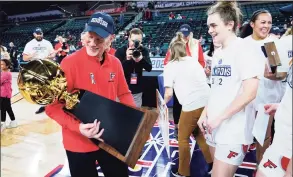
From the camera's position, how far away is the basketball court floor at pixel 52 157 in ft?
8.80

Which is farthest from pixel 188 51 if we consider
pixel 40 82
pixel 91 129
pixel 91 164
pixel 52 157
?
pixel 40 82

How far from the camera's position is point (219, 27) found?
150cm

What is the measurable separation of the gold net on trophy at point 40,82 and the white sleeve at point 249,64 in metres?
0.93

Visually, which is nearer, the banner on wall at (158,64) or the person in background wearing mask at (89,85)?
the person in background wearing mask at (89,85)

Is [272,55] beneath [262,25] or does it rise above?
beneath

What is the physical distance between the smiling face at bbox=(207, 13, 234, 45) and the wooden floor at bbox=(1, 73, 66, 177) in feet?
5.50

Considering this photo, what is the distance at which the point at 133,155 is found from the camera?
4.19 feet

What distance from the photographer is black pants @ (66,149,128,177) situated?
4.88 feet

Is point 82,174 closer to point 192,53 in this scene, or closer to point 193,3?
point 192,53

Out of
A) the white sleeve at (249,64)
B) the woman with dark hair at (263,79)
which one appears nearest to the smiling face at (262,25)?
the woman with dark hair at (263,79)

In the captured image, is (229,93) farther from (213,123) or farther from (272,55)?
(272,55)

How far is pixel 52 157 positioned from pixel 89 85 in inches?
77.2

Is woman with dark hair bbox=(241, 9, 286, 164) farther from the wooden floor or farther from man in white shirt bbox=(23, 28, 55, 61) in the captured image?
man in white shirt bbox=(23, 28, 55, 61)

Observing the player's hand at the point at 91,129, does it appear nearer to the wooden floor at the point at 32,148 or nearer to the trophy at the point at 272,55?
the trophy at the point at 272,55
